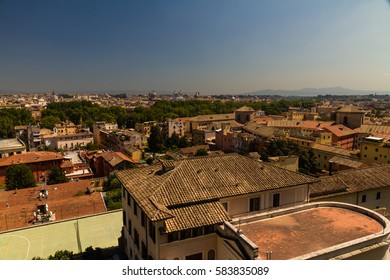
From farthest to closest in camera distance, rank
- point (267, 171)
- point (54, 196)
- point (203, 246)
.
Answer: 1. point (54, 196)
2. point (267, 171)
3. point (203, 246)

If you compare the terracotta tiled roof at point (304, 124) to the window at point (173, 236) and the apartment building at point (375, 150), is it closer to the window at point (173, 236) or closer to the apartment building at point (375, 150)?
the apartment building at point (375, 150)

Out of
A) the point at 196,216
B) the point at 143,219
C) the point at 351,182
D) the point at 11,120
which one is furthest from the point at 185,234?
A: the point at 11,120

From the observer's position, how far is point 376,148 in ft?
47.3

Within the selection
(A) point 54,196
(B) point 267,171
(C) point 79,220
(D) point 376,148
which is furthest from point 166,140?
(B) point 267,171

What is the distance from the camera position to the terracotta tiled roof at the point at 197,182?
455 centimetres

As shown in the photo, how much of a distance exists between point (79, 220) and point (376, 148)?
43.5 feet

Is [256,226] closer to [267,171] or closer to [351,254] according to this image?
[351,254]

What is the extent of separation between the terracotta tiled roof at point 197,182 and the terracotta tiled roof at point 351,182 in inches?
81.6

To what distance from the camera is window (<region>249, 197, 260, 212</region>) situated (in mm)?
5207

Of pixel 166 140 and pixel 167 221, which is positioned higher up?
pixel 167 221

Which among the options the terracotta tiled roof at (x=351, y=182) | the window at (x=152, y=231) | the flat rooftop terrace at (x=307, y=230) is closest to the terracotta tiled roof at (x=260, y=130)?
the terracotta tiled roof at (x=351, y=182)

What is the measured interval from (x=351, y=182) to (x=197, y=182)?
512 cm

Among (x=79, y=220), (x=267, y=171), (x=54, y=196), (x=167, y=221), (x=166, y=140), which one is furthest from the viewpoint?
(x=166, y=140)

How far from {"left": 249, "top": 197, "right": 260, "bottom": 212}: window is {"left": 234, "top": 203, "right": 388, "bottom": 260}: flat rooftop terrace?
24.4 inches
